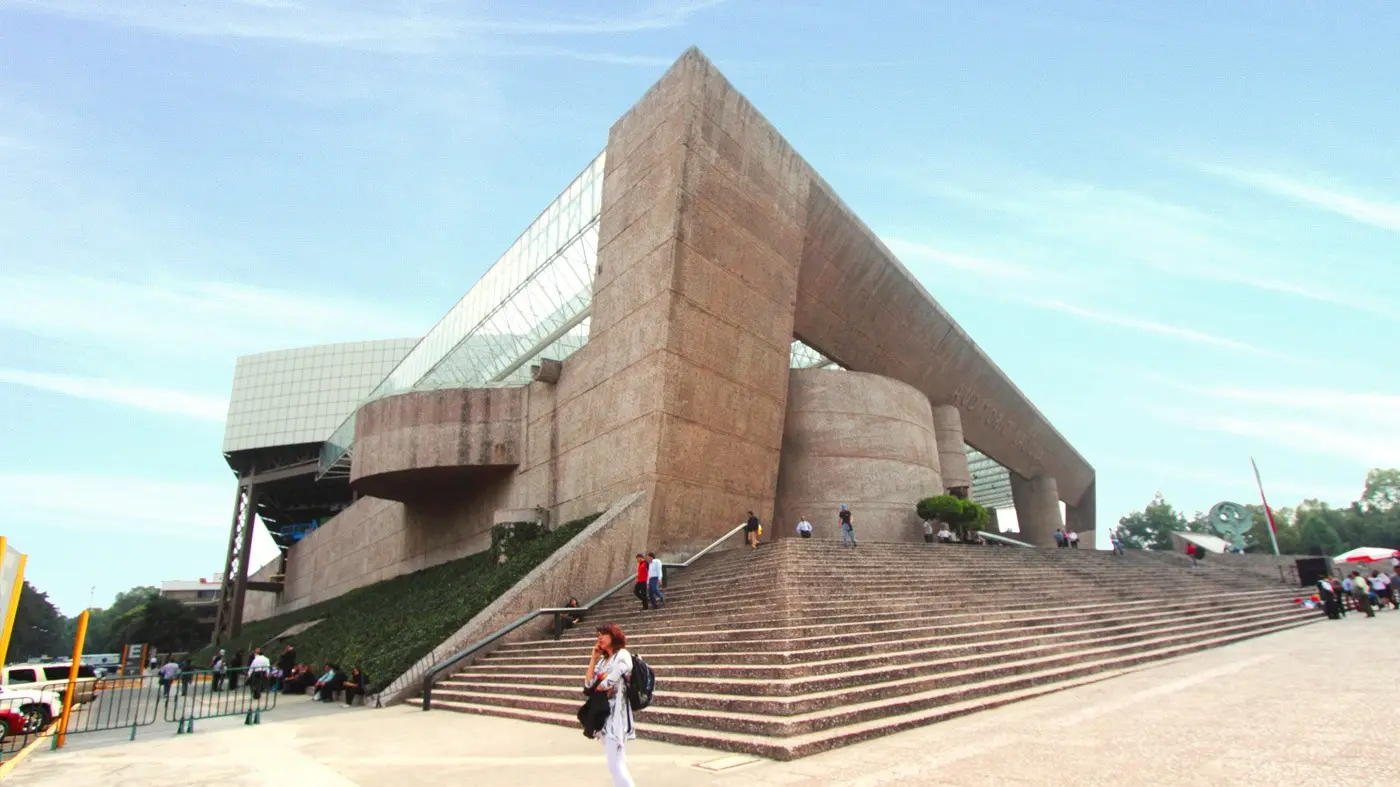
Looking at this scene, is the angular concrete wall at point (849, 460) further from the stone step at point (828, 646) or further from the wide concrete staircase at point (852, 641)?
the stone step at point (828, 646)

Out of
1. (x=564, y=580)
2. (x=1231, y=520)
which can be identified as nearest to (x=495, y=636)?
(x=564, y=580)

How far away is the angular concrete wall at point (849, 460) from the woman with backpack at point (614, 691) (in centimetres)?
1826

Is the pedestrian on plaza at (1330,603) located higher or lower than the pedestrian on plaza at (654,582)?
lower

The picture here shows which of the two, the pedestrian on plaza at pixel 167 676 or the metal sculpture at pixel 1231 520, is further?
the metal sculpture at pixel 1231 520

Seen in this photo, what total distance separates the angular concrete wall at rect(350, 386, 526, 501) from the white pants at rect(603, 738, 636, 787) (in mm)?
18725

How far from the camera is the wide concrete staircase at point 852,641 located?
7.26 m

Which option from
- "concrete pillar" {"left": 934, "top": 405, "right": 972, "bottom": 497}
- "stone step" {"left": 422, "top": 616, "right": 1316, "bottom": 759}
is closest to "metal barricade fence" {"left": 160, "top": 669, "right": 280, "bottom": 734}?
"stone step" {"left": 422, "top": 616, "right": 1316, "bottom": 759}

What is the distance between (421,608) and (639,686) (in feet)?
47.8

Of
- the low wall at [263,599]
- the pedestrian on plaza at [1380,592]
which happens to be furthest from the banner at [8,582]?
the low wall at [263,599]

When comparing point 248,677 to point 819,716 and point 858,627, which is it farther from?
point 819,716

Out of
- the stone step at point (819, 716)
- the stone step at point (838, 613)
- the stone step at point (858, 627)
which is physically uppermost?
the stone step at point (838, 613)

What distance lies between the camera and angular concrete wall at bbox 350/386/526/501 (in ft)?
74.6

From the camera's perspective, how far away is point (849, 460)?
24.0 meters

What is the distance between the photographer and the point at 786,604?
405 inches
